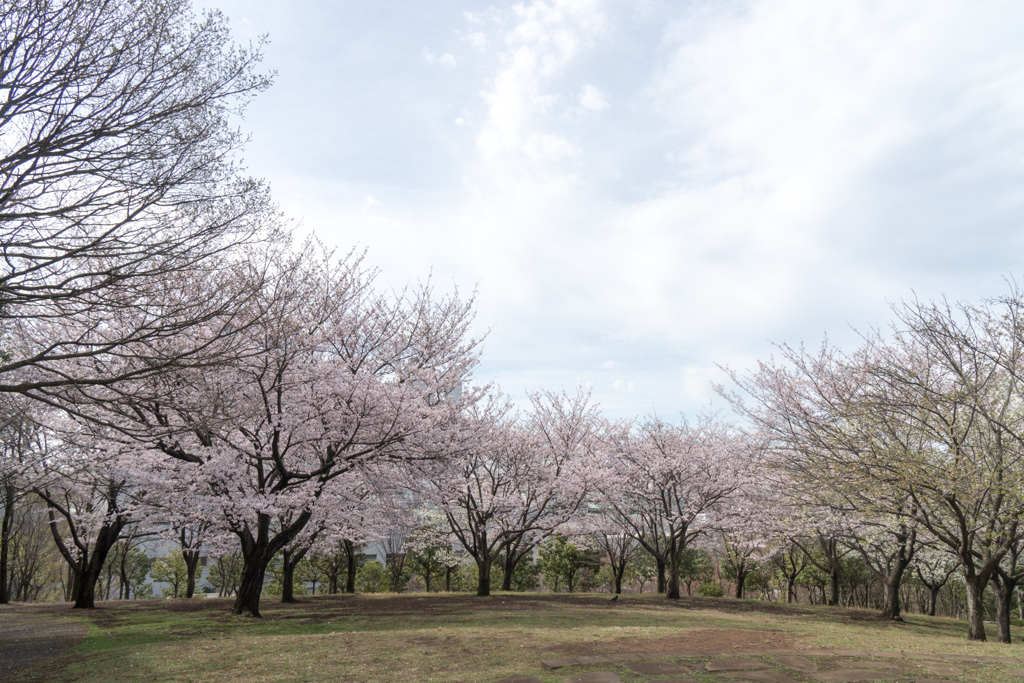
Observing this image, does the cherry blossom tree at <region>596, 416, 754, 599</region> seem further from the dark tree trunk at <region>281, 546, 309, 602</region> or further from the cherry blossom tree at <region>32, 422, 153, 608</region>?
the cherry blossom tree at <region>32, 422, 153, 608</region>

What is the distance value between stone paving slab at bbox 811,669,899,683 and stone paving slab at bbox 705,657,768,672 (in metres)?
0.81

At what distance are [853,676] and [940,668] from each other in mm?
1805

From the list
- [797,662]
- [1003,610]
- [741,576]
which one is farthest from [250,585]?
[741,576]

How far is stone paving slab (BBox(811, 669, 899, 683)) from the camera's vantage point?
271 inches

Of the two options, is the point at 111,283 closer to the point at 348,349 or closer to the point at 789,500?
the point at 348,349

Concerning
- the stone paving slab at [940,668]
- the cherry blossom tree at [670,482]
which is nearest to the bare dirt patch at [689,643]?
the stone paving slab at [940,668]

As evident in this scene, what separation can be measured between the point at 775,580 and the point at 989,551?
1063 inches

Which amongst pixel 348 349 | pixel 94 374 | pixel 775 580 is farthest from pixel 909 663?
pixel 775 580

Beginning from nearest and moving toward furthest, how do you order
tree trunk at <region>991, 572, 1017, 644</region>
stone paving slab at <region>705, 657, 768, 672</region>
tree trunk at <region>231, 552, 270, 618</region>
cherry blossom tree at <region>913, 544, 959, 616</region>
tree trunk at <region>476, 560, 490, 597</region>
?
stone paving slab at <region>705, 657, 768, 672</region>
tree trunk at <region>991, 572, 1017, 644</region>
tree trunk at <region>231, 552, 270, 618</region>
cherry blossom tree at <region>913, 544, 959, 616</region>
tree trunk at <region>476, 560, 490, 597</region>

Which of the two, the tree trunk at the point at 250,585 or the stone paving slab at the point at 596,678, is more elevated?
the stone paving slab at the point at 596,678

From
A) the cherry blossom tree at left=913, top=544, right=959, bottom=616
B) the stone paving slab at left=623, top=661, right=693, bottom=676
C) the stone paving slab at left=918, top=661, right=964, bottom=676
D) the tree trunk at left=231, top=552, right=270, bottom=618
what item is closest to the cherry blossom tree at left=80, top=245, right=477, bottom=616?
the tree trunk at left=231, top=552, right=270, bottom=618

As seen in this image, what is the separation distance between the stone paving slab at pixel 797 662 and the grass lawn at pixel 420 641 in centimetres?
113

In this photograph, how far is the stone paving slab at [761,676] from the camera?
6.89 meters

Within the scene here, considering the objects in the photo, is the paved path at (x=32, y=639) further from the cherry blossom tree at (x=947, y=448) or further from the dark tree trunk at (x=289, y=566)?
the cherry blossom tree at (x=947, y=448)
